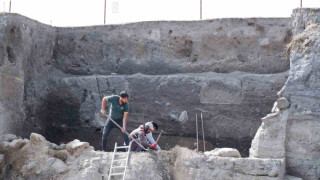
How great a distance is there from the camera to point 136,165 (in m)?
8.43

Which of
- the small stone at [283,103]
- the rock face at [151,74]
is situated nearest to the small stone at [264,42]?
the rock face at [151,74]

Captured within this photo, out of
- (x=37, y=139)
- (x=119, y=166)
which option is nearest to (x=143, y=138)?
(x=119, y=166)

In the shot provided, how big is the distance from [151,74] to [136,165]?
3.04 meters

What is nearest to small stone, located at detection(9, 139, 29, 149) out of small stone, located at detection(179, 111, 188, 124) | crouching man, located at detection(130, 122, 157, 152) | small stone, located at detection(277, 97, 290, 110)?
crouching man, located at detection(130, 122, 157, 152)

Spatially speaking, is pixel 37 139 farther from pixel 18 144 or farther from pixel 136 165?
pixel 136 165

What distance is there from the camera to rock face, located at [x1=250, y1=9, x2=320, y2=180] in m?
8.30

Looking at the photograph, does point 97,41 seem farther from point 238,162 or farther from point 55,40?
point 238,162

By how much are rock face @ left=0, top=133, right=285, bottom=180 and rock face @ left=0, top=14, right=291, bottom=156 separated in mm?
1017

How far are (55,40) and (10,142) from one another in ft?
9.97

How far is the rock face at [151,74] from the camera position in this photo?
10.1 m

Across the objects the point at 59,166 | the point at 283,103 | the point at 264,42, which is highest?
the point at 264,42

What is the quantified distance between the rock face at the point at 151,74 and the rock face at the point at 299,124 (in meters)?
1.41

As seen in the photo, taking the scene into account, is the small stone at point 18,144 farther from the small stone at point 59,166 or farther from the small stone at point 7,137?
the small stone at point 59,166

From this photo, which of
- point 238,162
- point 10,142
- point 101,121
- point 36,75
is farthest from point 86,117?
point 238,162
